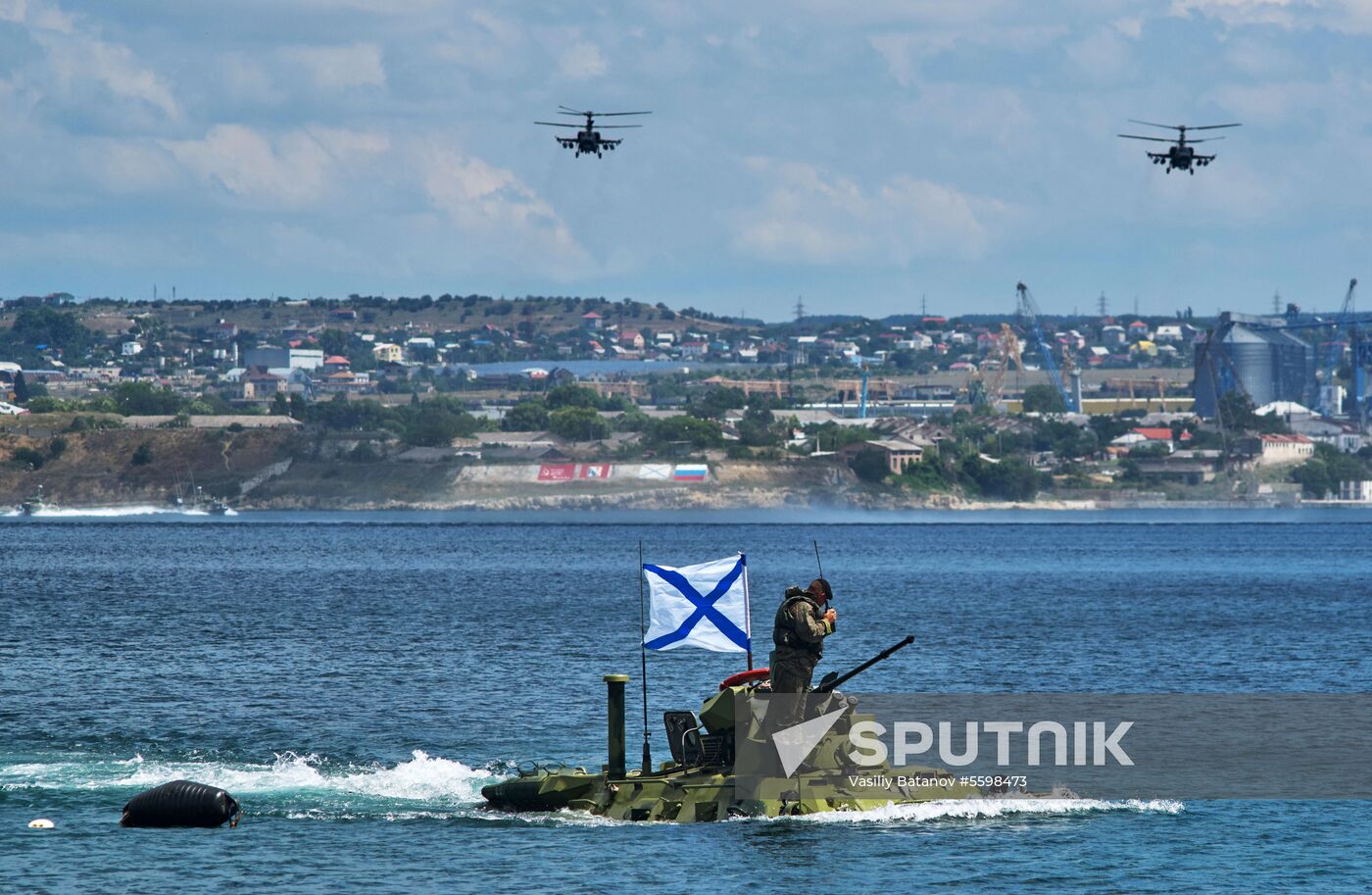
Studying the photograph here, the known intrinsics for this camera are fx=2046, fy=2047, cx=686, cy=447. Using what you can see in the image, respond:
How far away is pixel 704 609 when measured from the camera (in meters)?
37.8

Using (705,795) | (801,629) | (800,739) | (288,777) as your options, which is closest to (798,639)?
(801,629)

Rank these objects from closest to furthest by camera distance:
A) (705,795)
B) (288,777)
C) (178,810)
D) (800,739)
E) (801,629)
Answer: (801,629) < (800,739) < (705,795) < (178,810) < (288,777)

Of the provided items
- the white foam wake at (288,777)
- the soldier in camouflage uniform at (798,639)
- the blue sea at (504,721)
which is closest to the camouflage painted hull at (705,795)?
the blue sea at (504,721)

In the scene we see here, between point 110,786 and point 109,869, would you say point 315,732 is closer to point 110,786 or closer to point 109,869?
point 110,786

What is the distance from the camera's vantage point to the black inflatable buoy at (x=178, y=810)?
4000cm

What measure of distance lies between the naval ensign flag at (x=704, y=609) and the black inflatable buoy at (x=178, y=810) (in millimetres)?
9457

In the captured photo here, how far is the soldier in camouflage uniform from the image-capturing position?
3659 centimetres

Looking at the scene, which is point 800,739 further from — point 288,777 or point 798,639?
point 288,777

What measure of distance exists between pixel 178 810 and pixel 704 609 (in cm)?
1131

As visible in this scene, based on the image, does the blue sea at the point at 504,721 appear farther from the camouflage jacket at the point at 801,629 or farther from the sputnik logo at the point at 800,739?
the camouflage jacket at the point at 801,629

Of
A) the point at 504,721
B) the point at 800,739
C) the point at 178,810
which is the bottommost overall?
the point at 504,721

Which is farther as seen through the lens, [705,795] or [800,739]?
[705,795]

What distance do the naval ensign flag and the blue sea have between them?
12.0 feet

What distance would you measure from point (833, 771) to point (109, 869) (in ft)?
43.3
